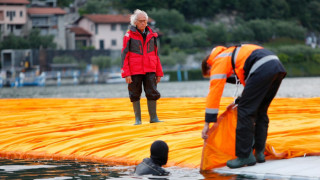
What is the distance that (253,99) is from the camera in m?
6.43

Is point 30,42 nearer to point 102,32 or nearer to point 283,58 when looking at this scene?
point 102,32

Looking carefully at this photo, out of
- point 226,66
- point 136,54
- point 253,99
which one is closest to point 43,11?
point 136,54

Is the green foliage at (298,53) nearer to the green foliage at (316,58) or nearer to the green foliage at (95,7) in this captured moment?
the green foliage at (316,58)

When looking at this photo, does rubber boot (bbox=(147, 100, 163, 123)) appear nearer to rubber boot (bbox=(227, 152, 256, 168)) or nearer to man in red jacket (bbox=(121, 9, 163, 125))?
man in red jacket (bbox=(121, 9, 163, 125))

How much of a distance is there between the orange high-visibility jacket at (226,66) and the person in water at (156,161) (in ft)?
1.90

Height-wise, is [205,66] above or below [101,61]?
above

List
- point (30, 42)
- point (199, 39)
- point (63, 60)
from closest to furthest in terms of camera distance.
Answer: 1. point (63, 60)
2. point (30, 42)
3. point (199, 39)

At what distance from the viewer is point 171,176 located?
22.1ft

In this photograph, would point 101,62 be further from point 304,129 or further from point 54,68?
point 304,129

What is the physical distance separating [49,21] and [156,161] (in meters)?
87.9

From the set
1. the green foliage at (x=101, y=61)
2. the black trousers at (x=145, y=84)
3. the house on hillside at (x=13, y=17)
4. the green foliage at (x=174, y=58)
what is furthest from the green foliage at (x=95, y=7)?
the black trousers at (x=145, y=84)

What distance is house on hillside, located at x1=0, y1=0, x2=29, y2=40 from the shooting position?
8769cm

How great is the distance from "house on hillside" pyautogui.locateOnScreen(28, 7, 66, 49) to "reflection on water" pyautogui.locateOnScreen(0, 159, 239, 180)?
278 feet

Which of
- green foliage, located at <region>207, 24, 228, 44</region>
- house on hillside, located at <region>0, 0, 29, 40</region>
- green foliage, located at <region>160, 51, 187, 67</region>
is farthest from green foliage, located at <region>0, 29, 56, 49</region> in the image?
green foliage, located at <region>207, 24, 228, 44</region>
